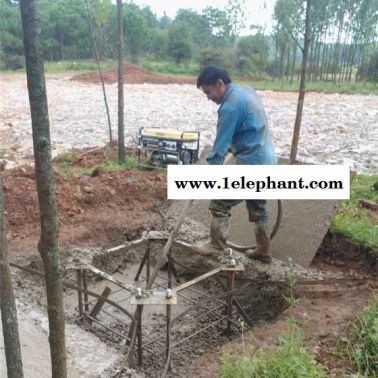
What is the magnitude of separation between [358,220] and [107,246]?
2800 mm

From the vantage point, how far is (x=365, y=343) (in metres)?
2.91

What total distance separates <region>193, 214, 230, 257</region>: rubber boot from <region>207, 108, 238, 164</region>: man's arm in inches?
26.3

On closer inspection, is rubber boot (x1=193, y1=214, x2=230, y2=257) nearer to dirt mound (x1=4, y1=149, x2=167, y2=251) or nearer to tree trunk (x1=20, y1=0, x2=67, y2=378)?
dirt mound (x1=4, y1=149, x2=167, y2=251)

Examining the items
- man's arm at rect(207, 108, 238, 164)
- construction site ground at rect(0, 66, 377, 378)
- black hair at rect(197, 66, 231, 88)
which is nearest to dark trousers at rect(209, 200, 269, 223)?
man's arm at rect(207, 108, 238, 164)

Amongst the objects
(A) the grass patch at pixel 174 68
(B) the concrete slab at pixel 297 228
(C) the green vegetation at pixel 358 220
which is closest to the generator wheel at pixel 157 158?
(B) the concrete slab at pixel 297 228

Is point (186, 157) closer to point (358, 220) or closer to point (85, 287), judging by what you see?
point (358, 220)

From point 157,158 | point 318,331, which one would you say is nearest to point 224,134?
point 318,331

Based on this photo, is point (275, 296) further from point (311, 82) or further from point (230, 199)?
point (311, 82)

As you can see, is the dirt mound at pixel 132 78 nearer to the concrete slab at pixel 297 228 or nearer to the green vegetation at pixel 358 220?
the green vegetation at pixel 358 220

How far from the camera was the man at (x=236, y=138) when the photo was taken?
389 cm

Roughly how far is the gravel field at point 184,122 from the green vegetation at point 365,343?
5.60m

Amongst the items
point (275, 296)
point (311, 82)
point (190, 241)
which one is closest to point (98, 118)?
point (190, 241)

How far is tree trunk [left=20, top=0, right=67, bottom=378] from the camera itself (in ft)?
4.88

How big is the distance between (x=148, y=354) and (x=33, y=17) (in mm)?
2770
